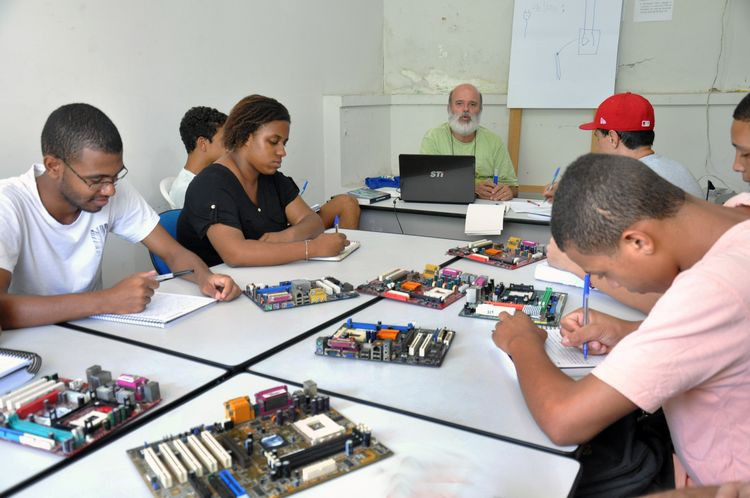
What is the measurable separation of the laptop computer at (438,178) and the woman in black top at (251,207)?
32.8 inches

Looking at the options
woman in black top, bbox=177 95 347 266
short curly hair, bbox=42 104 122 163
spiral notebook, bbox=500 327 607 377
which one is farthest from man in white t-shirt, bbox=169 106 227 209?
spiral notebook, bbox=500 327 607 377

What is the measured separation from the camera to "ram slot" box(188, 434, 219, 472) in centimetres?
98

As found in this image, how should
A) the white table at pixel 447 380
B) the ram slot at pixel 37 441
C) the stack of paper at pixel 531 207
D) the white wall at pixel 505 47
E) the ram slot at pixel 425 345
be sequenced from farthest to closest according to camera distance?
the white wall at pixel 505 47 → the stack of paper at pixel 531 207 → the ram slot at pixel 425 345 → the white table at pixel 447 380 → the ram slot at pixel 37 441

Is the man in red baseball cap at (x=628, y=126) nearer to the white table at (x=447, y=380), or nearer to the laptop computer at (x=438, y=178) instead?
the laptop computer at (x=438, y=178)

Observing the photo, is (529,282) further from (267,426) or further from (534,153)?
(534,153)

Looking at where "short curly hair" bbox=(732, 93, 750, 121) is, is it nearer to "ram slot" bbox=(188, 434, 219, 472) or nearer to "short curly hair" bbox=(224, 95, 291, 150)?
"short curly hair" bbox=(224, 95, 291, 150)

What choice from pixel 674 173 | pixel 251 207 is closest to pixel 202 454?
pixel 251 207

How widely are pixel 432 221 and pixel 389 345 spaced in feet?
6.71

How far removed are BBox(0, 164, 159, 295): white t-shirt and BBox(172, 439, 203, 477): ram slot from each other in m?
1.05

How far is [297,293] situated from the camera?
1.84 metres

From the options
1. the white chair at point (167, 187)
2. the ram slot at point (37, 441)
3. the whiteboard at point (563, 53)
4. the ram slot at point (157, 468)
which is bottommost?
the ram slot at point (37, 441)

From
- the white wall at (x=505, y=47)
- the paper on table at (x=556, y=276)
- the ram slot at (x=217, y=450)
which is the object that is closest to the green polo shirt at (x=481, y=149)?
the white wall at (x=505, y=47)

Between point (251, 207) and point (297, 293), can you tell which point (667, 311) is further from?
point (251, 207)

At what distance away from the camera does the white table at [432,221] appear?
10.2ft
